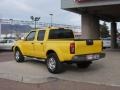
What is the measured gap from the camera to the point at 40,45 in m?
14.5

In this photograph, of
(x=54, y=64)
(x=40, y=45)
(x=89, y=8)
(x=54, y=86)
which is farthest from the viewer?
(x=89, y=8)

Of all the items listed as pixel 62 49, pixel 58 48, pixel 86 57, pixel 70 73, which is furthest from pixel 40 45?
pixel 86 57

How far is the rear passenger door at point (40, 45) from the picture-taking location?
14.4m

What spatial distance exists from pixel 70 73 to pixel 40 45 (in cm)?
204

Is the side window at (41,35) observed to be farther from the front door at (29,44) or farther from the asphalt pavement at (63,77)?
the asphalt pavement at (63,77)

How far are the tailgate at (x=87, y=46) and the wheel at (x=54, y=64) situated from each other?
1.06 m

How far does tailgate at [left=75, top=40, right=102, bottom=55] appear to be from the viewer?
12680 mm

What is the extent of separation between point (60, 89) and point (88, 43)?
3.28 metres

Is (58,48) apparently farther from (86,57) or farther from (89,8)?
(89,8)

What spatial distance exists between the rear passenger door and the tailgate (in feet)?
7.33

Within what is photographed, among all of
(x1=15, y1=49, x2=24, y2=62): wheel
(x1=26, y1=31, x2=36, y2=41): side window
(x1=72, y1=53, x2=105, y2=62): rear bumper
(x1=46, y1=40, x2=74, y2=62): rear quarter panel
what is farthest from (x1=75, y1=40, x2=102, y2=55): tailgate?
(x1=15, y1=49, x2=24, y2=62): wheel

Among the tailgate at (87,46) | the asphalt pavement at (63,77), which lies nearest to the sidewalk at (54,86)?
the asphalt pavement at (63,77)

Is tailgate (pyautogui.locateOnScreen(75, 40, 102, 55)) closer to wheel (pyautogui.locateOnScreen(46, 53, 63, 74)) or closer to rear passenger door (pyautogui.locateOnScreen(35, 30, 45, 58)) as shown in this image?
wheel (pyautogui.locateOnScreen(46, 53, 63, 74))

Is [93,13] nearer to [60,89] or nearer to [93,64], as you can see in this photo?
[93,64]
